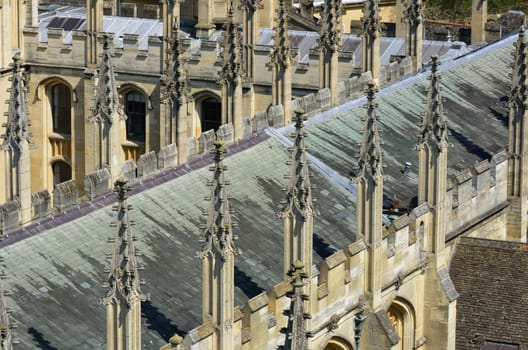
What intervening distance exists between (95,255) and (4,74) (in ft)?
96.6

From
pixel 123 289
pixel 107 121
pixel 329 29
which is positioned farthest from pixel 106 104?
pixel 123 289

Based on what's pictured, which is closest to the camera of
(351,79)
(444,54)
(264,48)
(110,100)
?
(110,100)

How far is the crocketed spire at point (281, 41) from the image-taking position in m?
74.5

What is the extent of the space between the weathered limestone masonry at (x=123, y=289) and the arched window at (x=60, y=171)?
37.6 meters

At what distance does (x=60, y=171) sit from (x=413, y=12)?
1420cm

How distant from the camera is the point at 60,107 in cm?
8831

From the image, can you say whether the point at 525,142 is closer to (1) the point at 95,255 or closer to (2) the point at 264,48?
(2) the point at 264,48

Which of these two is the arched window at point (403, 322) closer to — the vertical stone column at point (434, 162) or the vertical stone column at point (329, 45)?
the vertical stone column at point (434, 162)

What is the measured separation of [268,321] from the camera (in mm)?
A: 55969

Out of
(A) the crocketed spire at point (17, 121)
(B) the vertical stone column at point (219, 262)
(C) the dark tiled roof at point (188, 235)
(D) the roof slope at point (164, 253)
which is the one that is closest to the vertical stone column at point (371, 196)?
(C) the dark tiled roof at point (188, 235)

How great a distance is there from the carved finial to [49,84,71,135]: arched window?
31.9 m

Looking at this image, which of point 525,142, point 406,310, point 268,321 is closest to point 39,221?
point 268,321

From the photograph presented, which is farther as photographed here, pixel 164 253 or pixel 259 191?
pixel 259 191

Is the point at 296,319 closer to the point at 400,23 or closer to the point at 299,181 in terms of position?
the point at 299,181
